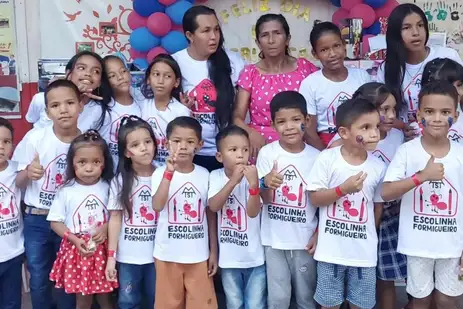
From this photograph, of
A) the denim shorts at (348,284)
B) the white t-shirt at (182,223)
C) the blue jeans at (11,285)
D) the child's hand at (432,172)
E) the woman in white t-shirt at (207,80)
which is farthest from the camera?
the woman in white t-shirt at (207,80)

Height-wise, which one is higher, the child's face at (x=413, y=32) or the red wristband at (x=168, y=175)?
the child's face at (x=413, y=32)

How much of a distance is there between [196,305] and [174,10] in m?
2.19

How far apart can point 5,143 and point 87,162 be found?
1.48 feet

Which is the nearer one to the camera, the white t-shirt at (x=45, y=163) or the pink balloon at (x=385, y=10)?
the white t-shirt at (x=45, y=163)

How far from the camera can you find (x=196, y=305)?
283cm

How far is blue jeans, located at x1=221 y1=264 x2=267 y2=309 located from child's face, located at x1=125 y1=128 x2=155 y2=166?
0.68 m

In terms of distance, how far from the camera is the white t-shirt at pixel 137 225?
9.33 ft

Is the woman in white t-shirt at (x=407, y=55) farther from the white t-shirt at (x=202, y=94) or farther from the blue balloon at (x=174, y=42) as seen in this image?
the blue balloon at (x=174, y=42)

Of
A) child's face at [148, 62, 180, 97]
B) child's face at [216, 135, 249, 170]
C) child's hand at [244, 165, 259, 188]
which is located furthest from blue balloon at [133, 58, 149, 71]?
child's hand at [244, 165, 259, 188]

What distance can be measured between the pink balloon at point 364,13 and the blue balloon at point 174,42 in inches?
48.5

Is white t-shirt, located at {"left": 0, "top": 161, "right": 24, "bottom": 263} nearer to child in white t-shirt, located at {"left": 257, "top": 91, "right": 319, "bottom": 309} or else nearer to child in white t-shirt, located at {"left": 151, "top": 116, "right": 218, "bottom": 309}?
child in white t-shirt, located at {"left": 151, "top": 116, "right": 218, "bottom": 309}

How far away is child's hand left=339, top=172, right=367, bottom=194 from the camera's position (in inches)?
96.9

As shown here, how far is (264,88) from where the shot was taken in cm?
317

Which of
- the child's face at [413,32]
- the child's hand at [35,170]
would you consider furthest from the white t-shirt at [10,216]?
the child's face at [413,32]
